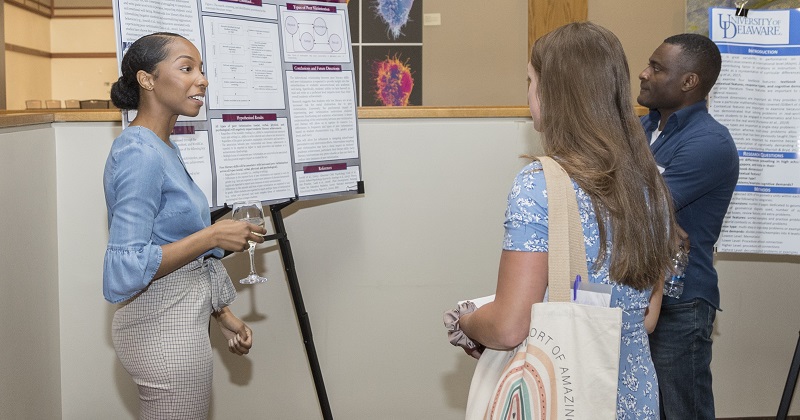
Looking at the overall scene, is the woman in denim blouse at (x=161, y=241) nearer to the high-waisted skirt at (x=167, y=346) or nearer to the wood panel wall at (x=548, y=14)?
the high-waisted skirt at (x=167, y=346)

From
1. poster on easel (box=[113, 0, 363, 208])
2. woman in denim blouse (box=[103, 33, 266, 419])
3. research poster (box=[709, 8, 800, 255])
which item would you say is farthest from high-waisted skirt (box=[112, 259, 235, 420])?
research poster (box=[709, 8, 800, 255])

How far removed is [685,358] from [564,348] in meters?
1.09

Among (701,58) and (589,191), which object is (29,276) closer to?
(589,191)

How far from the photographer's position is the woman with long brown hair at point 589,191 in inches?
56.4

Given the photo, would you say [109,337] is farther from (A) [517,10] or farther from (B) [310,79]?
(A) [517,10]

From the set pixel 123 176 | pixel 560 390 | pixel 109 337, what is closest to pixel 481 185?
pixel 109 337

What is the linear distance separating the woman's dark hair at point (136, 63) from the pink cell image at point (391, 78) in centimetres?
425

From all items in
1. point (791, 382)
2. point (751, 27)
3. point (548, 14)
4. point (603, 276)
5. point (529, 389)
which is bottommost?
point (791, 382)

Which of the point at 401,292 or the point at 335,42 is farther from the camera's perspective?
the point at 401,292

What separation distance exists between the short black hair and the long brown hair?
1.06 m

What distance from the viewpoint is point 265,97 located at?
2.69m

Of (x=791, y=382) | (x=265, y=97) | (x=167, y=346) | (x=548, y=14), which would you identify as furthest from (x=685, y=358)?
(x=548, y=14)

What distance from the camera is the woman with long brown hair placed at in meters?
1.43

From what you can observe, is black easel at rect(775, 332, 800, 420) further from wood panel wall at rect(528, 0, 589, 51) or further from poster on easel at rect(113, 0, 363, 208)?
wood panel wall at rect(528, 0, 589, 51)
